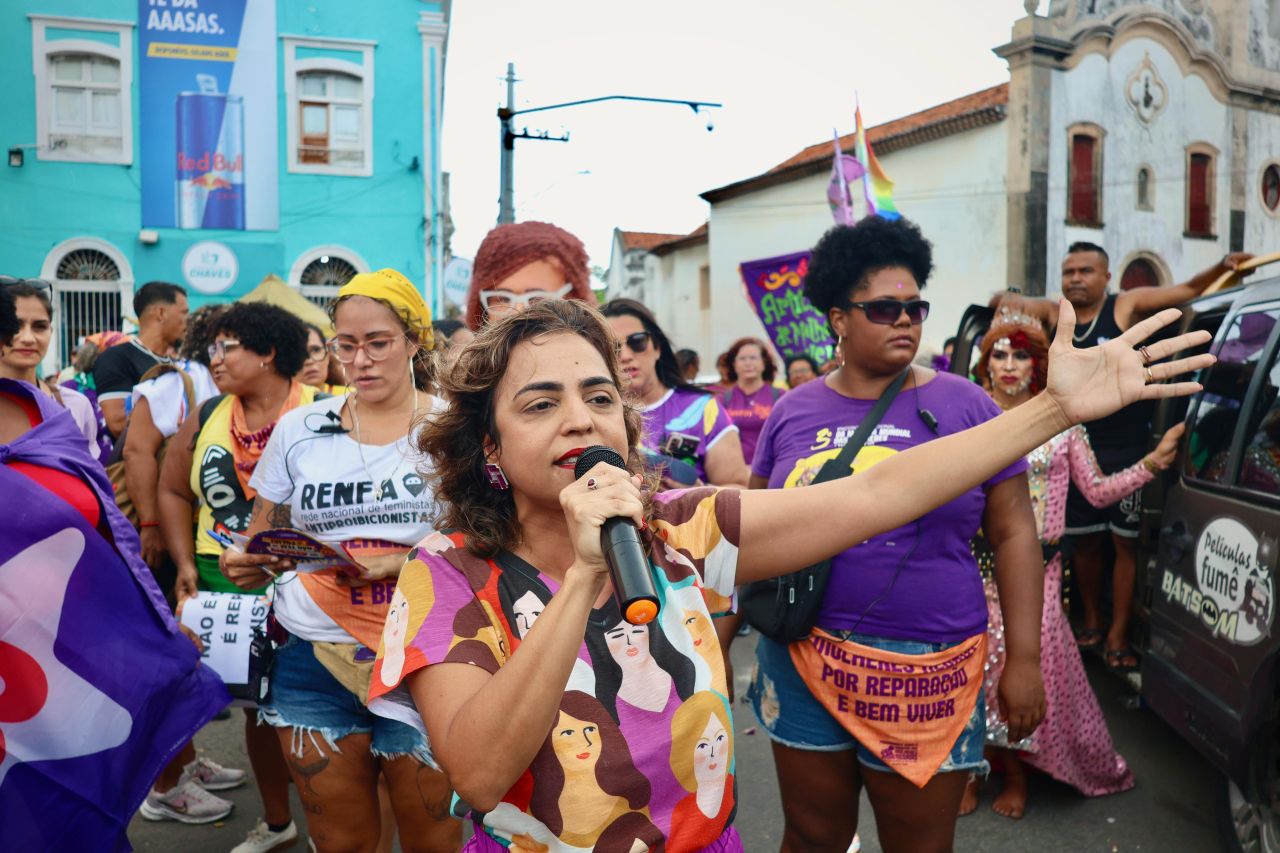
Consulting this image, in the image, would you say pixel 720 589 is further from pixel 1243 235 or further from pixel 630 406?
pixel 1243 235

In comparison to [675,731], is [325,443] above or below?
above

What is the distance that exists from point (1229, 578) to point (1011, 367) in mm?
1285

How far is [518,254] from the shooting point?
3168 mm

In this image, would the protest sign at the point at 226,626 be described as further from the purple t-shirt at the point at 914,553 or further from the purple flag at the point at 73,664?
the purple t-shirt at the point at 914,553

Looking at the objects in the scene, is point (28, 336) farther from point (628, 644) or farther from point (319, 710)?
point (628, 644)

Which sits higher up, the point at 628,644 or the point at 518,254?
the point at 518,254

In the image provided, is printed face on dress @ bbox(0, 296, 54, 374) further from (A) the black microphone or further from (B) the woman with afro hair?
(A) the black microphone

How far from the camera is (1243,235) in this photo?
1020 inches

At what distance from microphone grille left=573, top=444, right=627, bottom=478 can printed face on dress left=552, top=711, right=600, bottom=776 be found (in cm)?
42

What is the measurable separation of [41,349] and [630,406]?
3.36 metres

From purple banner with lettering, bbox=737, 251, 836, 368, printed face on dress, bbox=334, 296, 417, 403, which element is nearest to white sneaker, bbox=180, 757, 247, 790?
printed face on dress, bbox=334, 296, 417, 403

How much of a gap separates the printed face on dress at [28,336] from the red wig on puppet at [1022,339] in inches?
158

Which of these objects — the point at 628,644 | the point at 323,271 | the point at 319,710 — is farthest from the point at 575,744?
the point at 323,271

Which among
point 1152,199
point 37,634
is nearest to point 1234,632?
point 37,634
